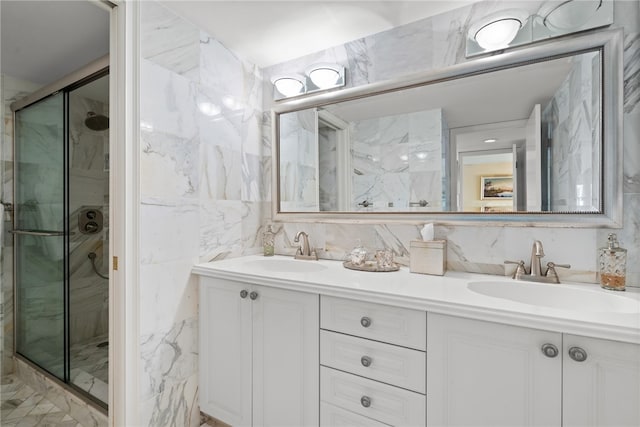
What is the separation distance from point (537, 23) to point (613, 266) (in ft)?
3.47

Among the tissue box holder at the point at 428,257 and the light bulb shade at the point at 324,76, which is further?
the light bulb shade at the point at 324,76

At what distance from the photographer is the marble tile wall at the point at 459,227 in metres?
1.20

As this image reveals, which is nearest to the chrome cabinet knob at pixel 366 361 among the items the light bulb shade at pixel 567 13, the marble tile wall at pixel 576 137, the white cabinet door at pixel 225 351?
the white cabinet door at pixel 225 351

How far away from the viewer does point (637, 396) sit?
2.65ft

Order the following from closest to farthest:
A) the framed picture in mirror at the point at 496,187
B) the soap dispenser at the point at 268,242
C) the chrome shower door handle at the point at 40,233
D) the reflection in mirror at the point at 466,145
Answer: the reflection in mirror at the point at 466,145, the framed picture in mirror at the point at 496,187, the soap dispenser at the point at 268,242, the chrome shower door handle at the point at 40,233

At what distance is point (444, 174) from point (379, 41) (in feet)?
2.74

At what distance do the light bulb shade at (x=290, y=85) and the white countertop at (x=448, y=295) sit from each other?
112cm

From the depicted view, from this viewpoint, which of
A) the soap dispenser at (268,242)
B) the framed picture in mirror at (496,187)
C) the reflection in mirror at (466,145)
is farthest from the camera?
the soap dispenser at (268,242)

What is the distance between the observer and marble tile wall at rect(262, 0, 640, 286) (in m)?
1.20

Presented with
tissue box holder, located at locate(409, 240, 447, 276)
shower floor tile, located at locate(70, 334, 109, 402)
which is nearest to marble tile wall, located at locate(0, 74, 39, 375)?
shower floor tile, located at locate(70, 334, 109, 402)

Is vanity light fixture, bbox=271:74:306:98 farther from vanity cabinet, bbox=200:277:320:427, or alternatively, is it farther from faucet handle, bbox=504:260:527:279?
faucet handle, bbox=504:260:527:279

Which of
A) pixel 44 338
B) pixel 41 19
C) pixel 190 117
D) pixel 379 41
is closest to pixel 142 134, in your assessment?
pixel 190 117

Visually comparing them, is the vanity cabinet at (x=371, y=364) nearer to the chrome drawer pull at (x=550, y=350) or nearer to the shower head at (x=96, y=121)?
the chrome drawer pull at (x=550, y=350)

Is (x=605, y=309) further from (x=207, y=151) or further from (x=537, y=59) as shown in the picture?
(x=207, y=151)
